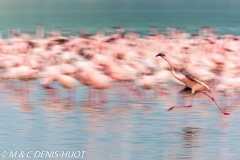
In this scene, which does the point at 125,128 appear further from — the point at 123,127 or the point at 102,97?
the point at 102,97

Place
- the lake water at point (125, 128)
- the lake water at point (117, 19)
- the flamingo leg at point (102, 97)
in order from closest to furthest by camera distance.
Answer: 1. the lake water at point (125, 128)
2. the flamingo leg at point (102, 97)
3. the lake water at point (117, 19)

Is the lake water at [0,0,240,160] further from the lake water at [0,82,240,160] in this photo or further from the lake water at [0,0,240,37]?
the lake water at [0,0,240,37]

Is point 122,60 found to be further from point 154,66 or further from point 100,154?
point 100,154

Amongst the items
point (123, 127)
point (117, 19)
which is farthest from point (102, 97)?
point (117, 19)

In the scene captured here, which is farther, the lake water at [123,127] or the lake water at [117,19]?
the lake water at [117,19]

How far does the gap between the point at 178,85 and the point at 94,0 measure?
63.4m

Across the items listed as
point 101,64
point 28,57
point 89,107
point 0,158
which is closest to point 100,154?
point 0,158

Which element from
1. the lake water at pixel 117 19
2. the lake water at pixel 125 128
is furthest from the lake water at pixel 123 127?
the lake water at pixel 117 19

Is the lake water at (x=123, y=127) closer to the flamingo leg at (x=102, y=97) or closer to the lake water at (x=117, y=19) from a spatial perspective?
the flamingo leg at (x=102, y=97)

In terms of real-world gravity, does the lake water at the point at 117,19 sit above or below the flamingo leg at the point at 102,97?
above

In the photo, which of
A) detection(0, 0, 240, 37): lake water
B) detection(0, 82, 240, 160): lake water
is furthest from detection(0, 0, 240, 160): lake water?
detection(0, 0, 240, 37): lake water

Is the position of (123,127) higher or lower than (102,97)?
lower

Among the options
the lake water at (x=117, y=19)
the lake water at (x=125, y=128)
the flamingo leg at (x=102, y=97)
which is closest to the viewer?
the lake water at (x=125, y=128)

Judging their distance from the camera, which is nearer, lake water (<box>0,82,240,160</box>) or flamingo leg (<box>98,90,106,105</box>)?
lake water (<box>0,82,240,160</box>)
